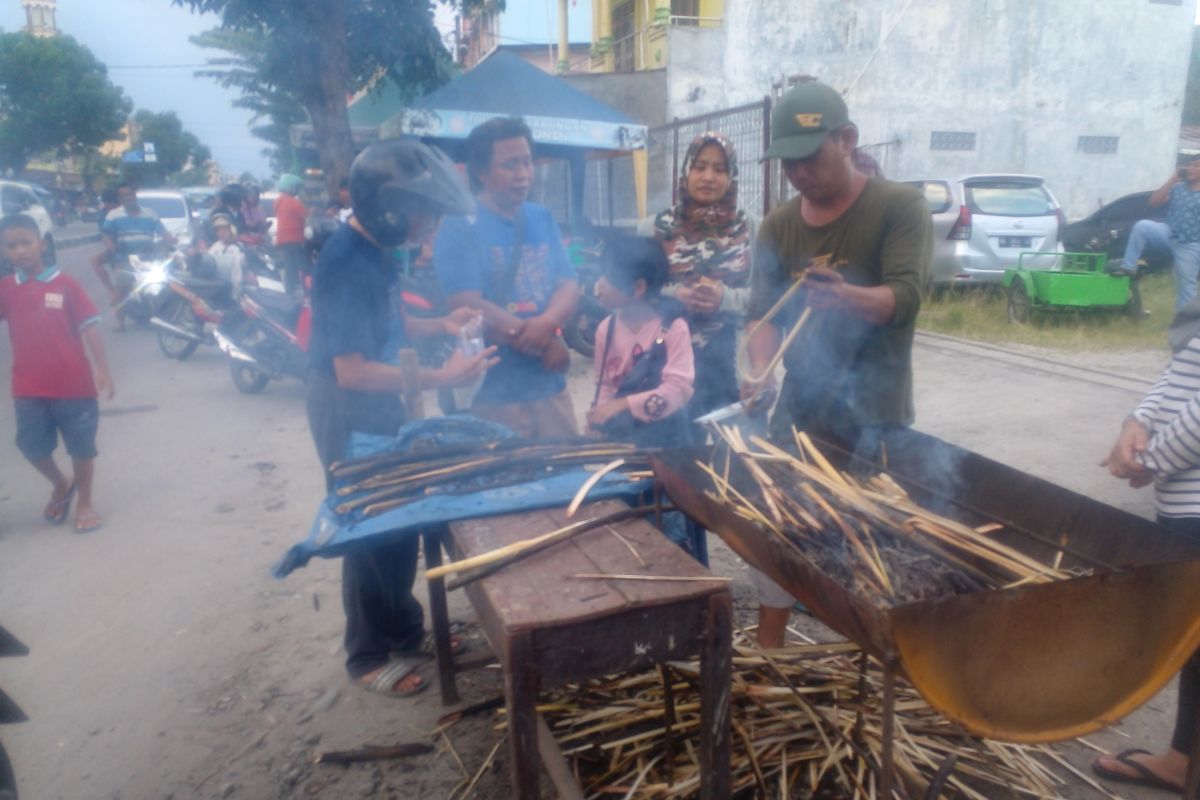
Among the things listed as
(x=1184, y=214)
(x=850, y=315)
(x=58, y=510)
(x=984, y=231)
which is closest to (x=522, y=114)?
(x=984, y=231)

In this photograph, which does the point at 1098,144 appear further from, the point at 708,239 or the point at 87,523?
the point at 87,523

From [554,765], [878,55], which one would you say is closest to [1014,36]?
[878,55]

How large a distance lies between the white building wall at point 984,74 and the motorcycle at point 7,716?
14456 millimetres

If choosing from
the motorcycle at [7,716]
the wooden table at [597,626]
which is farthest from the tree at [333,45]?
the wooden table at [597,626]

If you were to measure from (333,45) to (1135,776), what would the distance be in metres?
12.9

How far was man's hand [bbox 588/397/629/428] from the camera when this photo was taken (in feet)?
10.6

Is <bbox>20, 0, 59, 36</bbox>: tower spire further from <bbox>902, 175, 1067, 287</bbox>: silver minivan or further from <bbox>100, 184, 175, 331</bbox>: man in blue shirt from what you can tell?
<bbox>902, 175, 1067, 287</bbox>: silver minivan

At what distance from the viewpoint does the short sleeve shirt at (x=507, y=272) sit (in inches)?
133

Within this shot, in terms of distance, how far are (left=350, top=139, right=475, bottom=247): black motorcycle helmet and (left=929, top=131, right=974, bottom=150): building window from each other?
53.0 feet

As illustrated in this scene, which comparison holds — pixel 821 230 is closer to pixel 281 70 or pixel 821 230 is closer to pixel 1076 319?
pixel 1076 319

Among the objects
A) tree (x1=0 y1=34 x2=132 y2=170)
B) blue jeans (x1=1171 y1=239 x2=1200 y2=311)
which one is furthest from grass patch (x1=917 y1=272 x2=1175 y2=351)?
tree (x1=0 y1=34 x2=132 y2=170)

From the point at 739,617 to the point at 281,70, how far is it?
12642mm

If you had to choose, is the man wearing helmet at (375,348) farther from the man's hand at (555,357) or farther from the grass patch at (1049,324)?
the grass patch at (1049,324)

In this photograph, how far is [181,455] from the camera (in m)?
6.34
